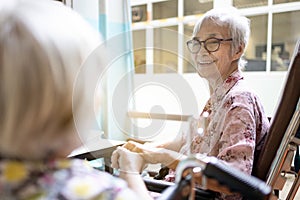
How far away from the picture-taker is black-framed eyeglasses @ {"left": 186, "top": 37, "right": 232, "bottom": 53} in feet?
4.19

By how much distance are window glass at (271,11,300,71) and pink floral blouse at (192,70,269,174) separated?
217 cm

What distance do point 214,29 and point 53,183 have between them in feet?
3.16

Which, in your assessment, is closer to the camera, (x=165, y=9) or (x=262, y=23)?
(x=262, y=23)

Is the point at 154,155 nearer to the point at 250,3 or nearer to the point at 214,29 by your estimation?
the point at 214,29

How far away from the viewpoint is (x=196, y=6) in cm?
333

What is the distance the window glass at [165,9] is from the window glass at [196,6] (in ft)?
0.46

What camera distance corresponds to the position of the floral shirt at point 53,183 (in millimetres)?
496

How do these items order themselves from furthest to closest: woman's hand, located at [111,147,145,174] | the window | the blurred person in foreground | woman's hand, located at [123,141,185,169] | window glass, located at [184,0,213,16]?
window glass, located at [184,0,213,16], the window, woman's hand, located at [123,141,185,169], woman's hand, located at [111,147,145,174], the blurred person in foreground

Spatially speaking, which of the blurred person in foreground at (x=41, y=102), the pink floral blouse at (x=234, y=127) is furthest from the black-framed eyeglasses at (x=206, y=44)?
the blurred person in foreground at (x=41, y=102)

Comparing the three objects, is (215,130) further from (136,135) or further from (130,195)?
(130,195)

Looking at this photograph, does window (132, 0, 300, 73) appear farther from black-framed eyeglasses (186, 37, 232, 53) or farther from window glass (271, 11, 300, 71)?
black-framed eyeglasses (186, 37, 232, 53)

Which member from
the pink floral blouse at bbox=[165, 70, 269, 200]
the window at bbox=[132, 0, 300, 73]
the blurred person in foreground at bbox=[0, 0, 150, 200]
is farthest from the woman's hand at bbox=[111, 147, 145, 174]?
the window at bbox=[132, 0, 300, 73]

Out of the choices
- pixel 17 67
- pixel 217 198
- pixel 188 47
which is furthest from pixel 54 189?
pixel 188 47

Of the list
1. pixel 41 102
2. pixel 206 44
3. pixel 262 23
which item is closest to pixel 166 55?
pixel 206 44
